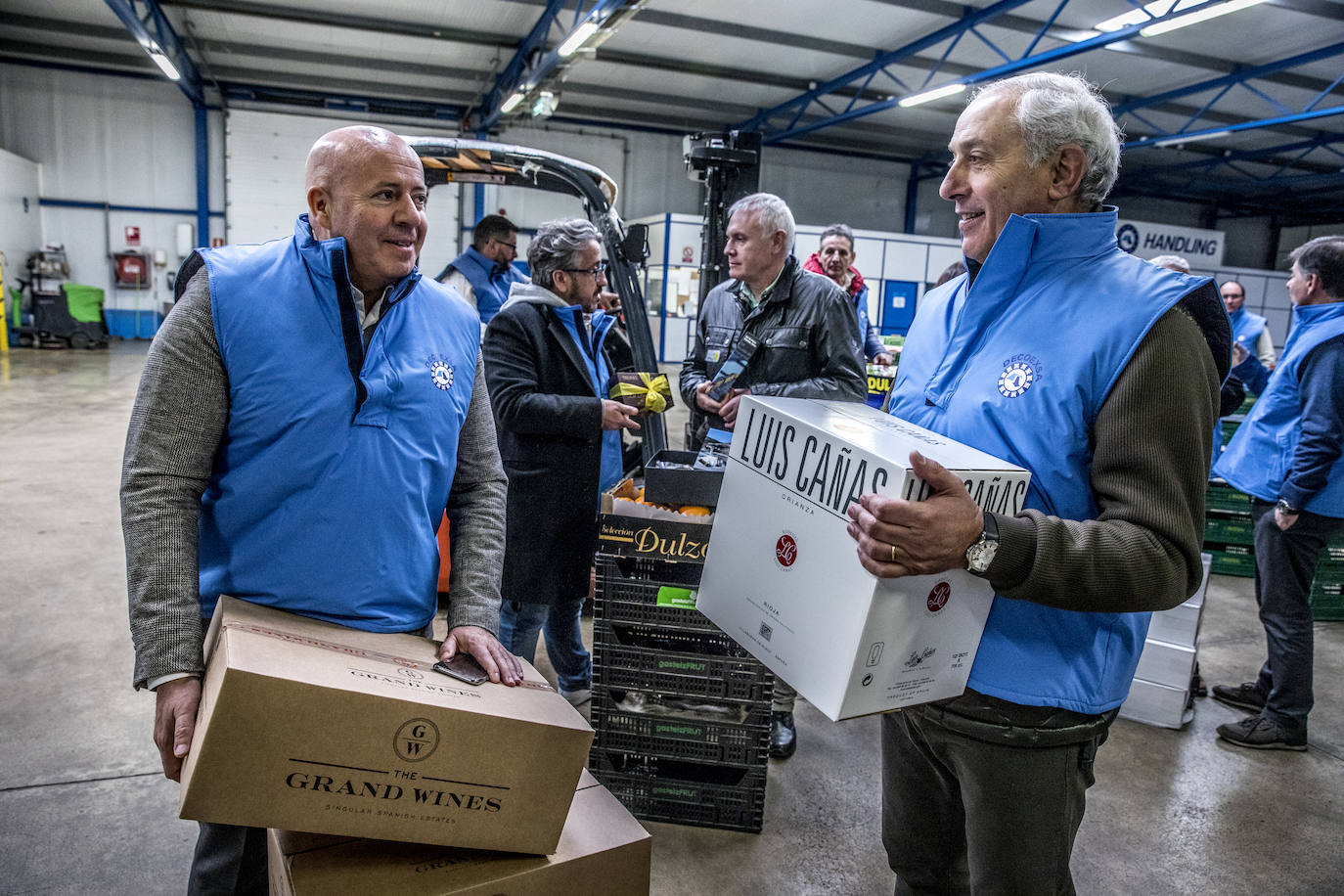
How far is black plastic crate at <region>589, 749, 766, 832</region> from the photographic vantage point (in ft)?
8.04

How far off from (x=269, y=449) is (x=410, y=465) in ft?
0.74

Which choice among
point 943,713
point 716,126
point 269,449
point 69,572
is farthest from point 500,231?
point 716,126

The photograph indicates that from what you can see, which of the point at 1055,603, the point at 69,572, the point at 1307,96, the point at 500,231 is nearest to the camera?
the point at 1055,603

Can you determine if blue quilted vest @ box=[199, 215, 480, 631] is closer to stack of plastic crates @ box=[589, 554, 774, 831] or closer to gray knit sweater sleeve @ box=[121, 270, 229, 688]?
gray knit sweater sleeve @ box=[121, 270, 229, 688]

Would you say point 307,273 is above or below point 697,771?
above

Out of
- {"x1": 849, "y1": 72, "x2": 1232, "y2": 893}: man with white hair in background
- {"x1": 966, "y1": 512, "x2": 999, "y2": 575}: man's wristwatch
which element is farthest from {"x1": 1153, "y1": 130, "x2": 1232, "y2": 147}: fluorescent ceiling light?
{"x1": 966, "y1": 512, "x2": 999, "y2": 575}: man's wristwatch

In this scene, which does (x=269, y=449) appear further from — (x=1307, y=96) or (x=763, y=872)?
(x=1307, y=96)

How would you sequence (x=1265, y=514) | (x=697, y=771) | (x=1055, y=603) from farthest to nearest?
1. (x=1265, y=514)
2. (x=697, y=771)
3. (x=1055, y=603)

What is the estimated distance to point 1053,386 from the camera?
1.16m

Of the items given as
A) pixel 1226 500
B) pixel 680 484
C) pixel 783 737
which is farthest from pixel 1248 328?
pixel 680 484

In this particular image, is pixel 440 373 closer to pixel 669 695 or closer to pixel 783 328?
pixel 669 695

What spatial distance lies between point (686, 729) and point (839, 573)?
1460 millimetres

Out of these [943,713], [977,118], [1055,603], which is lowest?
[943,713]

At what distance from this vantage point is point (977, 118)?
49.9 inches
